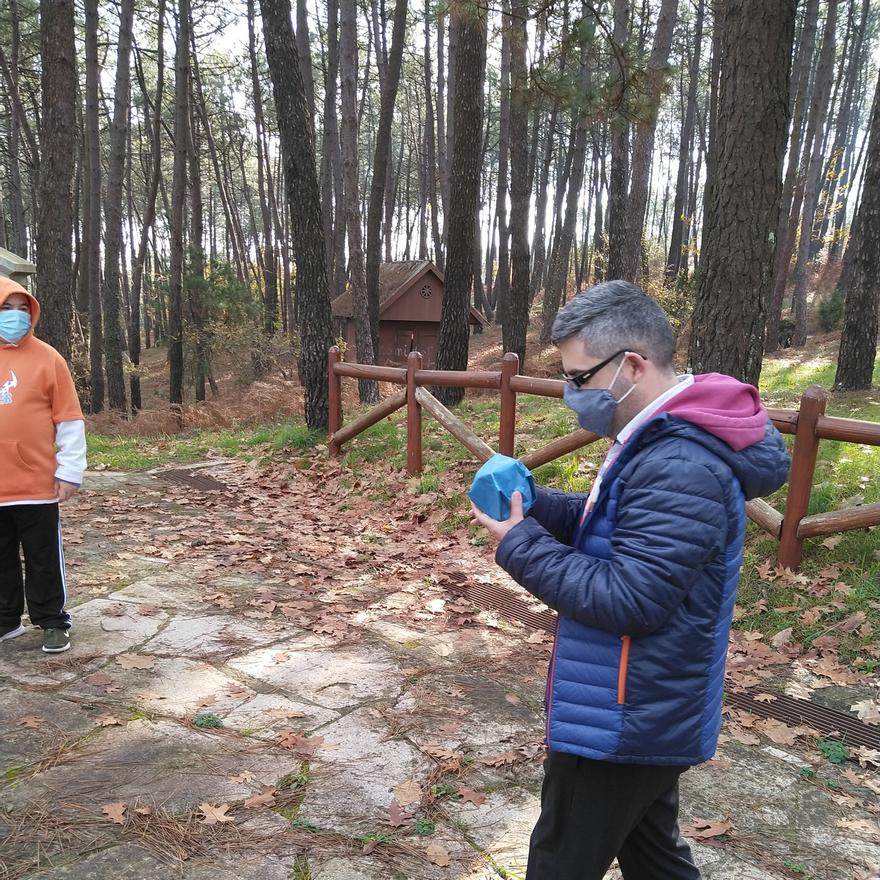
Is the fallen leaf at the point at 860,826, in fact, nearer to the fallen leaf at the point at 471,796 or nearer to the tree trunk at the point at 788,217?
the fallen leaf at the point at 471,796

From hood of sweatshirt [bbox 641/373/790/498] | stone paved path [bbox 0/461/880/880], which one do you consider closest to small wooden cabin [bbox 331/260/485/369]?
stone paved path [bbox 0/461/880/880]

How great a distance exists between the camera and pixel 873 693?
158 inches

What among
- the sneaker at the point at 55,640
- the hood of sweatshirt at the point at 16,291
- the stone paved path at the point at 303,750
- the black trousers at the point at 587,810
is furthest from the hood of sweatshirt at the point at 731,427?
the sneaker at the point at 55,640

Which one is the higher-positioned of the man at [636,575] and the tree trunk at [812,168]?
the tree trunk at [812,168]

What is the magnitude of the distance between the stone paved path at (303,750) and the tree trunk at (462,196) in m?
5.81

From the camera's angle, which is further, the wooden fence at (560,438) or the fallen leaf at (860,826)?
the wooden fence at (560,438)

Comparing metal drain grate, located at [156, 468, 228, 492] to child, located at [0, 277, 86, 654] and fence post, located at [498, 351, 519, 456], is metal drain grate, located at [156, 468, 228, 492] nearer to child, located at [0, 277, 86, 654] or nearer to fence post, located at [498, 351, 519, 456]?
fence post, located at [498, 351, 519, 456]

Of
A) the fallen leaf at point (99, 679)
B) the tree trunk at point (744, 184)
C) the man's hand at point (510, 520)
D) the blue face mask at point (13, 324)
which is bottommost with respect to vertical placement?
the fallen leaf at point (99, 679)

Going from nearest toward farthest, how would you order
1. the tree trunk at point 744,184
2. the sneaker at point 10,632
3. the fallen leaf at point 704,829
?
the fallen leaf at point 704,829 → the sneaker at point 10,632 → the tree trunk at point 744,184

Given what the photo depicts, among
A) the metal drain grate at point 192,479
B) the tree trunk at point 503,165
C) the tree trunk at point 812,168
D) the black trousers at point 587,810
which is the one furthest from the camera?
the tree trunk at point 503,165

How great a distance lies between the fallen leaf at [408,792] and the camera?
116 inches

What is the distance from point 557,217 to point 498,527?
92.9 ft

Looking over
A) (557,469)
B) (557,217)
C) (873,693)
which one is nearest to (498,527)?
(873,693)

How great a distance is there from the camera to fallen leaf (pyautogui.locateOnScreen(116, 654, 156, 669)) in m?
4.00
